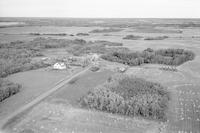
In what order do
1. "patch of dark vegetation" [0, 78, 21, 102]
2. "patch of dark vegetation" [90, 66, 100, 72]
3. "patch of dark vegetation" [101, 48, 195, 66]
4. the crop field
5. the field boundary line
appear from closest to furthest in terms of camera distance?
1. the crop field
2. the field boundary line
3. "patch of dark vegetation" [0, 78, 21, 102]
4. "patch of dark vegetation" [90, 66, 100, 72]
5. "patch of dark vegetation" [101, 48, 195, 66]

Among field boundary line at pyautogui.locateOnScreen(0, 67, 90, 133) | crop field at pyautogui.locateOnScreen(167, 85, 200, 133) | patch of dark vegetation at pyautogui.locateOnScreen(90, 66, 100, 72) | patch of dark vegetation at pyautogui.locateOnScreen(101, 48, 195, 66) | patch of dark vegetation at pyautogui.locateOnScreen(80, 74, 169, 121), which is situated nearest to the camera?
crop field at pyautogui.locateOnScreen(167, 85, 200, 133)

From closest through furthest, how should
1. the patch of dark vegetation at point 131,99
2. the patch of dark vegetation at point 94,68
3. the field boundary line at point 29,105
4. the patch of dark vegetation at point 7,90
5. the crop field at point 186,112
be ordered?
the crop field at point 186,112 < the field boundary line at point 29,105 < the patch of dark vegetation at point 131,99 < the patch of dark vegetation at point 7,90 < the patch of dark vegetation at point 94,68

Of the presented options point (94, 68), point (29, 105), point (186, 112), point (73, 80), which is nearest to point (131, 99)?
point (186, 112)

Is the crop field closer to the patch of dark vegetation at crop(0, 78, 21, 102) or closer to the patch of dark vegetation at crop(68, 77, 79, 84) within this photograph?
the patch of dark vegetation at crop(68, 77, 79, 84)

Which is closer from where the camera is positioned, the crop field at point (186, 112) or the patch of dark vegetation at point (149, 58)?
the crop field at point (186, 112)

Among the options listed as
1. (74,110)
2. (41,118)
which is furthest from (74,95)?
(41,118)

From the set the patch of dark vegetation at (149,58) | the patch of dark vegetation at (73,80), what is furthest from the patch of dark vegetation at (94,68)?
the patch of dark vegetation at (149,58)

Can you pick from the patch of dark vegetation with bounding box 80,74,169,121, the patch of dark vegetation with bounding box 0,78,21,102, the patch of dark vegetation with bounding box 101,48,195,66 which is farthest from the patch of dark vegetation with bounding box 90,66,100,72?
the patch of dark vegetation with bounding box 0,78,21,102

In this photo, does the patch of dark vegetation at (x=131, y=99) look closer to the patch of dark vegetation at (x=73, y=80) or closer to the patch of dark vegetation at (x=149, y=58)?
the patch of dark vegetation at (x=73, y=80)

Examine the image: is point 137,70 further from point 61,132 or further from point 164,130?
point 61,132
